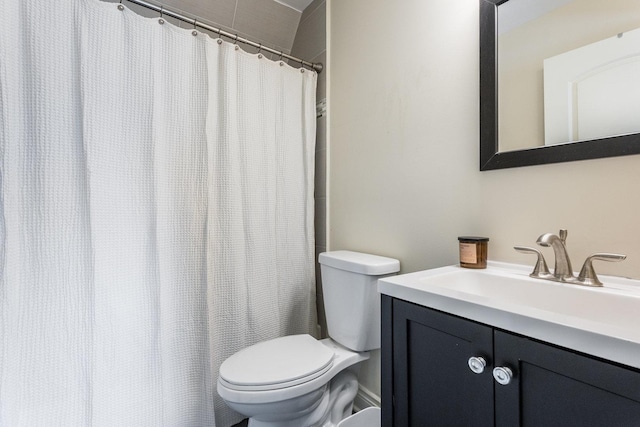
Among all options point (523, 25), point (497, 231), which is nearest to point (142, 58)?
point (523, 25)

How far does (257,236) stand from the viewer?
Result: 1550mm

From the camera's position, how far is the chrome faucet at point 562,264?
0.72 meters

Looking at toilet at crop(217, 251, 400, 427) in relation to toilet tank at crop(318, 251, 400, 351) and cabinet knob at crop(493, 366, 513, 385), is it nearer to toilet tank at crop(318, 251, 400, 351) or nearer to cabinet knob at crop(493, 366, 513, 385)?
toilet tank at crop(318, 251, 400, 351)

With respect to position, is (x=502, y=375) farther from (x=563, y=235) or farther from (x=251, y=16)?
(x=251, y=16)

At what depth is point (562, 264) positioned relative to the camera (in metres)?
0.78

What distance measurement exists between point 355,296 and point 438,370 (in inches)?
22.2

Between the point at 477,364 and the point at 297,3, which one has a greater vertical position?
the point at 297,3

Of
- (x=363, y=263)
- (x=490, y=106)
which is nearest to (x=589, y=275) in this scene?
(x=490, y=106)

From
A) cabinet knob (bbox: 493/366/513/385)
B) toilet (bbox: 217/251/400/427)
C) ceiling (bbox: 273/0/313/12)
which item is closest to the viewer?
cabinet knob (bbox: 493/366/513/385)

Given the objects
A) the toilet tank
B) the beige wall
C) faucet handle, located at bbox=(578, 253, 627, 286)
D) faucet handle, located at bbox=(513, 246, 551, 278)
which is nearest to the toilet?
the toilet tank

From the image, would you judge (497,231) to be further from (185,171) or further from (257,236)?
(185,171)

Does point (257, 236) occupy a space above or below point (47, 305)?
above

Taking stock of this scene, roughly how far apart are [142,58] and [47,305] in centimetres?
104

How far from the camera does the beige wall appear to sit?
778mm
